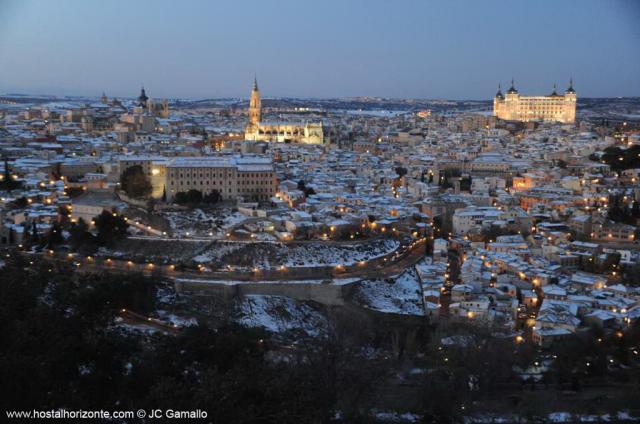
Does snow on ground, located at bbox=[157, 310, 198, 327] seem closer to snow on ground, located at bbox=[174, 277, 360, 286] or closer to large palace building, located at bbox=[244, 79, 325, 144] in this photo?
snow on ground, located at bbox=[174, 277, 360, 286]

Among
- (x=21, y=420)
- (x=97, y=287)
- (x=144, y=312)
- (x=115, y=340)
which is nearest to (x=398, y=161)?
(x=144, y=312)

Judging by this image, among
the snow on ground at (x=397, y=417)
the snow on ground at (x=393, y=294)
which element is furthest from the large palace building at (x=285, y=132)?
the snow on ground at (x=397, y=417)

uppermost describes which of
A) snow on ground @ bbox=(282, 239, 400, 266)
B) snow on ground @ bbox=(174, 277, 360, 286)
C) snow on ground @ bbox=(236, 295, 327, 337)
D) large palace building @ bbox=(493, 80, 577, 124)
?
large palace building @ bbox=(493, 80, 577, 124)

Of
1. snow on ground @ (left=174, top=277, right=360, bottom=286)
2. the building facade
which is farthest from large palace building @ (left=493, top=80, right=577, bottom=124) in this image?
snow on ground @ (left=174, top=277, right=360, bottom=286)

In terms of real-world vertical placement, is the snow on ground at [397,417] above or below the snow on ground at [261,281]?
below

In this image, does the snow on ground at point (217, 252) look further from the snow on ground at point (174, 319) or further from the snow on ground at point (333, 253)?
the snow on ground at point (174, 319)

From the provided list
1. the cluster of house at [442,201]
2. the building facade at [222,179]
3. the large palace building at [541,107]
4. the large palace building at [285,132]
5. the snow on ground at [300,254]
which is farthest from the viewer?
the large palace building at [541,107]
